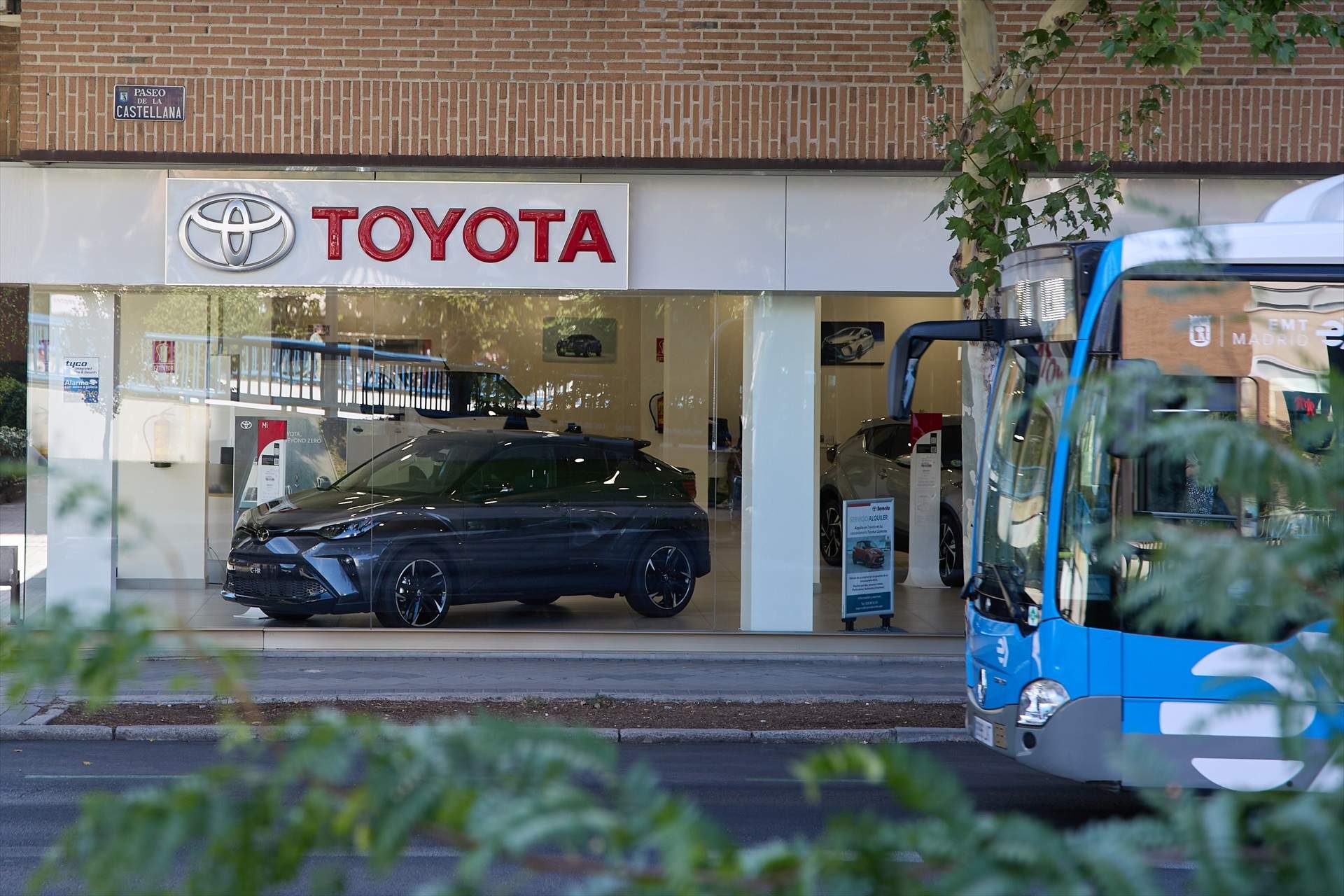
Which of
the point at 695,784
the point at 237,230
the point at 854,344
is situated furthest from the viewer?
the point at 854,344

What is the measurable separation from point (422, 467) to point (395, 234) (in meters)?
2.18

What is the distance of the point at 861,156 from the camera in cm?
1195

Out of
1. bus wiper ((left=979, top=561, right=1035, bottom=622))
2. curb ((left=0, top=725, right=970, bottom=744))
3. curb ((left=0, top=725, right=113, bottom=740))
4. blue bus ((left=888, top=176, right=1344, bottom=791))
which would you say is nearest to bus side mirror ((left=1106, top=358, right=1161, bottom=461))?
blue bus ((left=888, top=176, right=1344, bottom=791))

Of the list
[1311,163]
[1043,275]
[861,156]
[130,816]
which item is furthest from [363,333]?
[130,816]

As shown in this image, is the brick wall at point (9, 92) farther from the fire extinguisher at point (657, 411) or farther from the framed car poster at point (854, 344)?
the framed car poster at point (854, 344)

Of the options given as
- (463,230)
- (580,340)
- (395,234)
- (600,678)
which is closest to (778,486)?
(580,340)

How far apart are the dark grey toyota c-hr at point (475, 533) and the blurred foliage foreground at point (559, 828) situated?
10676 mm

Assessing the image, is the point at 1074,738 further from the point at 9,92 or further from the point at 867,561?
the point at 9,92

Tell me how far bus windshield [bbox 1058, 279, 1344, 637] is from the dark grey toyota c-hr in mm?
6703

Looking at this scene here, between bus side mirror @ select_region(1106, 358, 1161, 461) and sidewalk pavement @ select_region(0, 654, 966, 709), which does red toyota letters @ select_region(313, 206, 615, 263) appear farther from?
bus side mirror @ select_region(1106, 358, 1161, 461)

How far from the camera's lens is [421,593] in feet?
40.5

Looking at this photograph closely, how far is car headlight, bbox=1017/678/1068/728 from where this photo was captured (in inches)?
243

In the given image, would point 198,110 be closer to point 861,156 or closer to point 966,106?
point 861,156

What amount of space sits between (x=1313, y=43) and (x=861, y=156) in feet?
14.2
